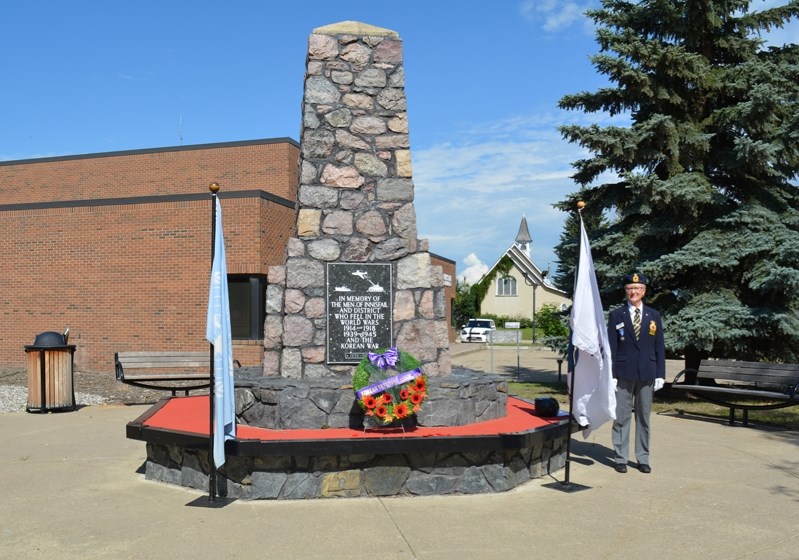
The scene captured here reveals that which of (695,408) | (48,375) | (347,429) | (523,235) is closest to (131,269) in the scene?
(48,375)

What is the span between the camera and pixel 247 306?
17328 mm

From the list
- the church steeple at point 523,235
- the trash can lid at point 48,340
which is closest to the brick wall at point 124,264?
the trash can lid at point 48,340

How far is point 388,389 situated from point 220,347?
5.64 feet

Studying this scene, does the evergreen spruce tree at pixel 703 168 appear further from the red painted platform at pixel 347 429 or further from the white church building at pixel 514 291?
the white church building at pixel 514 291

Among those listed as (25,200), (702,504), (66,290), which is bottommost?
(702,504)

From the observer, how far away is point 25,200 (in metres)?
27.5

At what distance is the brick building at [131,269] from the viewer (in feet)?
56.7

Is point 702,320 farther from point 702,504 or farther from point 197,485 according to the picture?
point 197,485

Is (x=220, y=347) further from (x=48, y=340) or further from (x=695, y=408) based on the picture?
(x=695, y=408)

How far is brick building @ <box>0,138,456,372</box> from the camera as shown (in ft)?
56.7

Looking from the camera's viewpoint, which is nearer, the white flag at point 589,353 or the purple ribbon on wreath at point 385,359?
the white flag at point 589,353

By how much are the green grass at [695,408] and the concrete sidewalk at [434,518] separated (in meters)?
3.07

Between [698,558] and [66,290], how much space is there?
17449 mm

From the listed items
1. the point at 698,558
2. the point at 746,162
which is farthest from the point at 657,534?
the point at 746,162
